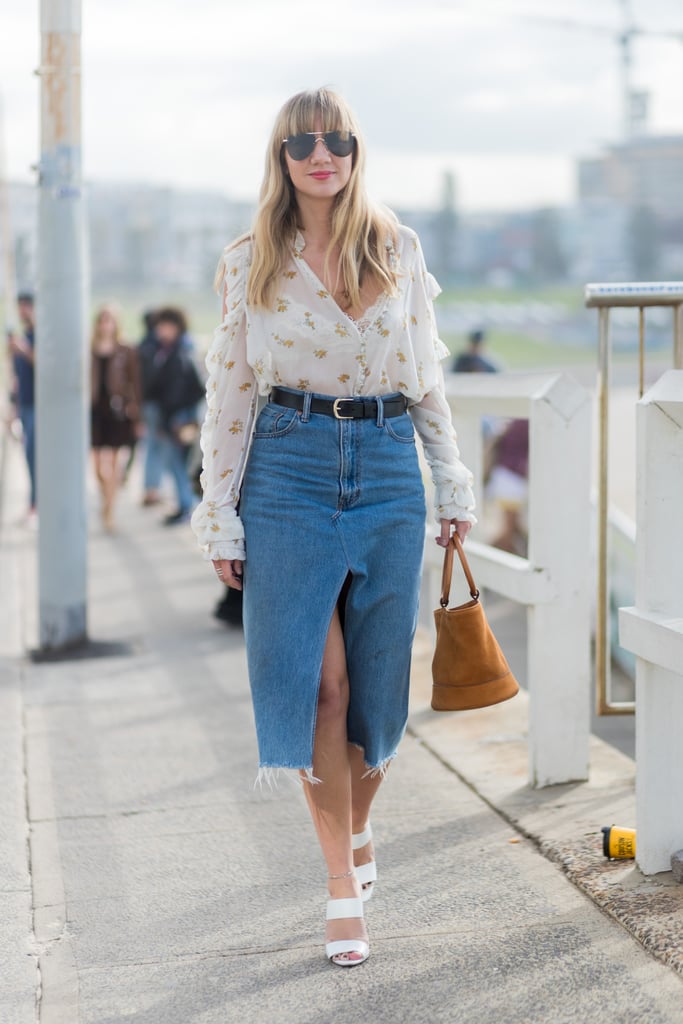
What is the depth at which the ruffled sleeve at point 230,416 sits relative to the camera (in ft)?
10.2

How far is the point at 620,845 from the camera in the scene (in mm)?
3553

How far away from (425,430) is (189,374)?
876 cm

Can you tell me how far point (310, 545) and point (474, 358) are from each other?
32.2 ft

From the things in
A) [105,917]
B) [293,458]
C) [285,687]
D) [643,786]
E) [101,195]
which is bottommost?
[105,917]

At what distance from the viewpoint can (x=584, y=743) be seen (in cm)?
424

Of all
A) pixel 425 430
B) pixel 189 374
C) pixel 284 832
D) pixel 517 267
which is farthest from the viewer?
pixel 517 267

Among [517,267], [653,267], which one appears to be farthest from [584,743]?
[517,267]

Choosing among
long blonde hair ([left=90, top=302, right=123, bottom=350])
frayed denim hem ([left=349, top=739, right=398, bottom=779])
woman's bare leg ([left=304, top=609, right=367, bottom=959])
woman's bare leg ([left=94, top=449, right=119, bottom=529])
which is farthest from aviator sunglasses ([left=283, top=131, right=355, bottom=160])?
long blonde hair ([left=90, top=302, right=123, bottom=350])

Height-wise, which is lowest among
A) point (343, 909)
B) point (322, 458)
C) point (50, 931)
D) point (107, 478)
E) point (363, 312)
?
point (50, 931)

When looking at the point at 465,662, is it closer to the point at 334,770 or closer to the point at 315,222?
the point at 334,770

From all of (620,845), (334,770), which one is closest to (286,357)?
(334,770)

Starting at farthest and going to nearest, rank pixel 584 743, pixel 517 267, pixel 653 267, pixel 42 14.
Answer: pixel 517 267 < pixel 653 267 < pixel 42 14 < pixel 584 743

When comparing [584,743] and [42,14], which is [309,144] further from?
[42,14]

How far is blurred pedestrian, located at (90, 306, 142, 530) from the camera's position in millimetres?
11344
